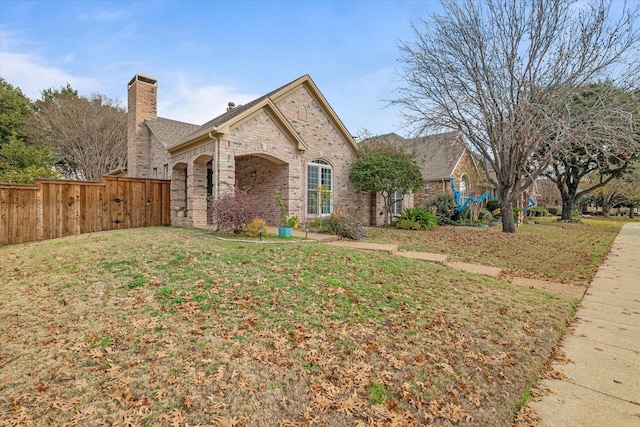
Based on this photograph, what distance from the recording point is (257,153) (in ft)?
35.5

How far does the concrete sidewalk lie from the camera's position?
2.51 m

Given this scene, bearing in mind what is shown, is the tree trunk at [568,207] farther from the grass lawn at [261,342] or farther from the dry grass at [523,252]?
the grass lawn at [261,342]

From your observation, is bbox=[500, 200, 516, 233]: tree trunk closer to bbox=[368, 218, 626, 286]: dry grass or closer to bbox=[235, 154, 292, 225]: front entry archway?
bbox=[368, 218, 626, 286]: dry grass

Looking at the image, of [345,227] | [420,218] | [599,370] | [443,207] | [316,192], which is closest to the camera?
[599,370]

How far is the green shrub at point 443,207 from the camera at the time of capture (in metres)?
17.3

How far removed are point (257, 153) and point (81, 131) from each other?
18889 mm

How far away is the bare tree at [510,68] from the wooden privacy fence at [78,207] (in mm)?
11316

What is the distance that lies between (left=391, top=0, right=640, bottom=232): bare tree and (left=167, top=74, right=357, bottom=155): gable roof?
290cm

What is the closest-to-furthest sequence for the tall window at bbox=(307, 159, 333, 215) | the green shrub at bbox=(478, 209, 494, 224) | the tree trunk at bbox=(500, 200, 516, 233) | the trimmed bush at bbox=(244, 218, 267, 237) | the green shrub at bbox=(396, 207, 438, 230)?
1. the trimmed bush at bbox=(244, 218, 267, 237)
2. the tall window at bbox=(307, 159, 333, 215)
3. the green shrub at bbox=(396, 207, 438, 230)
4. the tree trunk at bbox=(500, 200, 516, 233)
5. the green shrub at bbox=(478, 209, 494, 224)

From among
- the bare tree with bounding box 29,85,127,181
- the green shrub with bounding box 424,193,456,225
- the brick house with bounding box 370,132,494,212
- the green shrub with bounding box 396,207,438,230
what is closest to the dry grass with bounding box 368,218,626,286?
the green shrub with bounding box 396,207,438,230

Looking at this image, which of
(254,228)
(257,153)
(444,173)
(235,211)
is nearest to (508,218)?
(444,173)

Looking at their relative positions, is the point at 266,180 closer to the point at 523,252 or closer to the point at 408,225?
the point at 408,225

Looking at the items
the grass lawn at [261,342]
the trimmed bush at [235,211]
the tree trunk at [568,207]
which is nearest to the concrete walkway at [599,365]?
the grass lawn at [261,342]

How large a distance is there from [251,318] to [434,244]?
25.7ft
